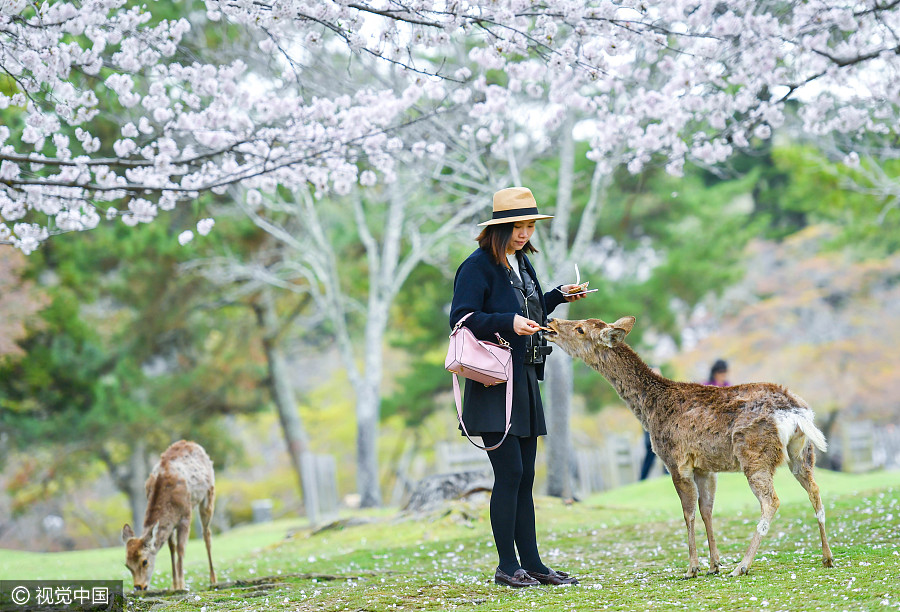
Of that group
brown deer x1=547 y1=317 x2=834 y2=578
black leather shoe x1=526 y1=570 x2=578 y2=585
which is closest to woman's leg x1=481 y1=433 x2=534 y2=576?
black leather shoe x1=526 y1=570 x2=578 y2=585

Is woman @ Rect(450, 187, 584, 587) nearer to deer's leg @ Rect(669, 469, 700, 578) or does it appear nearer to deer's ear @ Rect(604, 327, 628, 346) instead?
deer's ear @ Rect(604, 327, 628, 346)

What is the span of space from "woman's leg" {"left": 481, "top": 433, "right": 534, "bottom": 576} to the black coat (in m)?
0.10

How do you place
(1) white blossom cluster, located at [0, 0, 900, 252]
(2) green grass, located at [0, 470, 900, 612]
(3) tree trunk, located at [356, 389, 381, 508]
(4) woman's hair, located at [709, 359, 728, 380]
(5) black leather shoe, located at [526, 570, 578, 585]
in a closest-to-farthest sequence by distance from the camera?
1. (2) green grass, located at [0, 470, 900, 612]
2. (5) black leather shoe, located at [526, 570, 578, 585]
3. (1) white blossom cluster, located at [0, 0, 900, 252]
4. (4) woman's hair, located at [709, 359, 728, 380]
5. (3) tree trunk, located at [356, 389, 381, 508]

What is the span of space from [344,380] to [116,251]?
404 inches

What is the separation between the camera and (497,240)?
5.52m

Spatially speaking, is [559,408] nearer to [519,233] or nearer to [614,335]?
[614,335]

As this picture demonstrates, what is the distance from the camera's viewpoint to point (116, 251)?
17609 mm

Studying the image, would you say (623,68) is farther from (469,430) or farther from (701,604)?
(701,604)

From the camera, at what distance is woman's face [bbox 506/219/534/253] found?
5504mm

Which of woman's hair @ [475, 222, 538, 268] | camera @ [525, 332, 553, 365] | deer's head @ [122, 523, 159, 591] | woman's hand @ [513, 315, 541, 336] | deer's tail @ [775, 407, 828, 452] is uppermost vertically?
woman's hair @ [475, 222, 538, 268]

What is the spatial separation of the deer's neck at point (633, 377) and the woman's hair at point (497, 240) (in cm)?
88

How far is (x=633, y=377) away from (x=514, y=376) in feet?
2.72

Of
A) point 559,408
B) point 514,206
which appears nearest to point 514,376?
point 514,206

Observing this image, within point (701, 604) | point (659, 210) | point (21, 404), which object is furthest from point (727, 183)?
point (701, 604)
